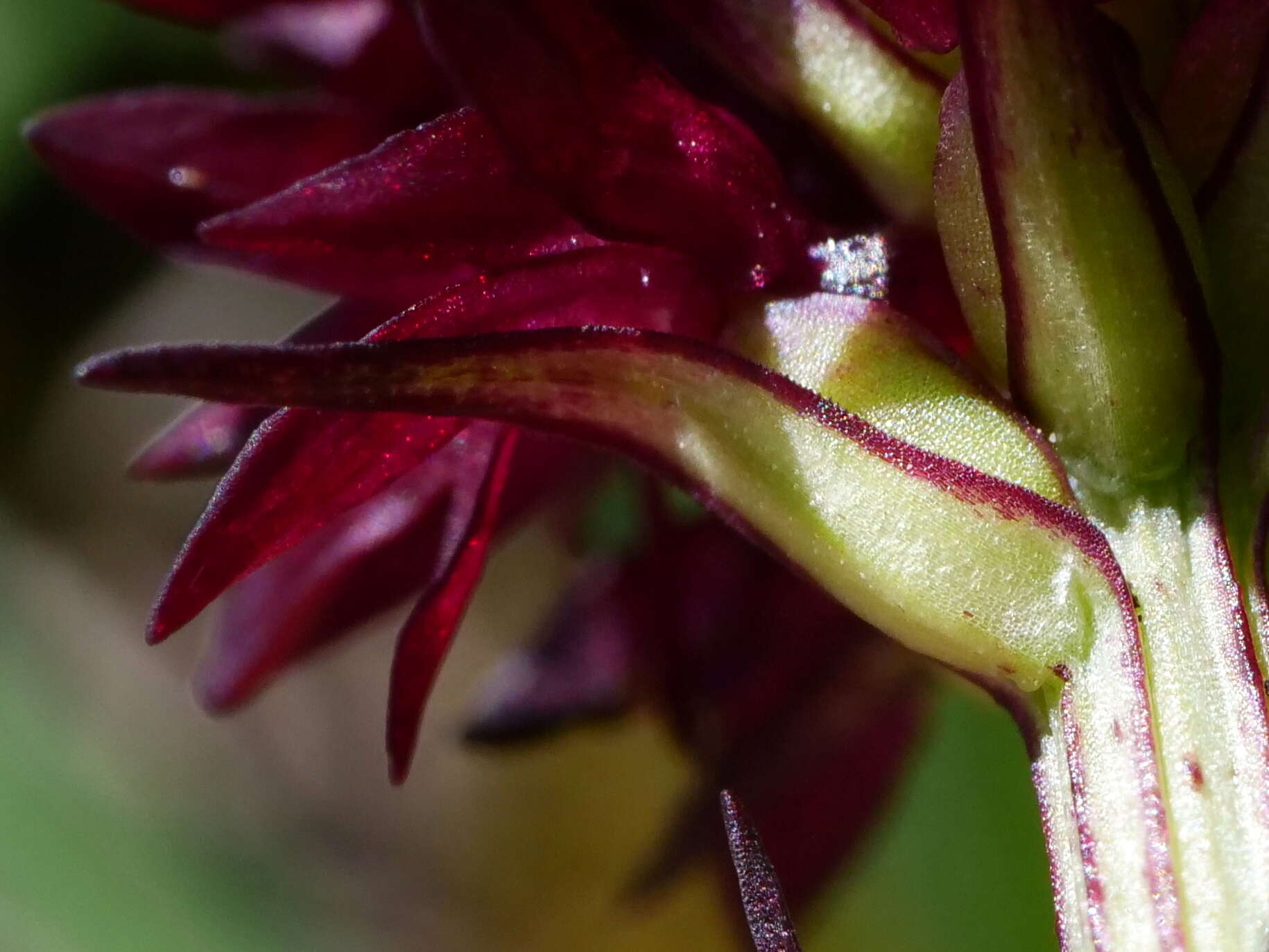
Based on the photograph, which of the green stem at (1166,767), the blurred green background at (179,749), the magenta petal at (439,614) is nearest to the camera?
the green stem at (1166,767)

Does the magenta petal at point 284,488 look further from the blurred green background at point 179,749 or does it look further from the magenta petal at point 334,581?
the blurred green background at point 179,749

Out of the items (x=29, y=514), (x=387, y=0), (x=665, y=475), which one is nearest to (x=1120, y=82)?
(x=665, y=475)

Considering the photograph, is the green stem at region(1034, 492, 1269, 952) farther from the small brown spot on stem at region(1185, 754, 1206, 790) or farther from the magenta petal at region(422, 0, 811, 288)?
the magenta petal at region(422, 0, 811, 288)

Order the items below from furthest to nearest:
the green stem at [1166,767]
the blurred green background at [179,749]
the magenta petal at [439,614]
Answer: the blurred green background at [179,749] → the magenta petal at [439,614] → the green stem at [1166,767]

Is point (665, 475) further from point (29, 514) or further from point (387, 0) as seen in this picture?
point (29, 514)

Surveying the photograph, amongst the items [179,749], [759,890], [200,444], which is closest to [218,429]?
[200,444]

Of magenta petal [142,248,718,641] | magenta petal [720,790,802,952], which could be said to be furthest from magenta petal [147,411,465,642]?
magenta petal [720,790,802,952]

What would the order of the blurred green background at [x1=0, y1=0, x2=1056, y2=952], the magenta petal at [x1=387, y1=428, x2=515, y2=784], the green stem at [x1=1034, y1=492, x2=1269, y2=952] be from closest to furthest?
the green stem at [x1=1034, y1=492, x2=1269, y2=952] → the magenta petal at [x1=387, y1=428, x2=515, y2=784] → the blurred green background at [x1=0, y1=0, x2=1056, y2=952]

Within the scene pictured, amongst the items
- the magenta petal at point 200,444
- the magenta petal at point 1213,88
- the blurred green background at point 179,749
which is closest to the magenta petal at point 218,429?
the magenta petal at point 200,444
